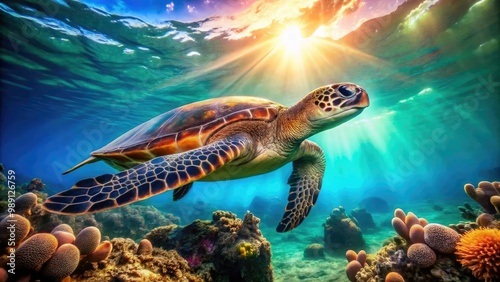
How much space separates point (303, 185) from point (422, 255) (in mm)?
2372

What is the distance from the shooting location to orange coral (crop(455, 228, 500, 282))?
1.93 metres

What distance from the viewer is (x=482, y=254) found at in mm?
1997

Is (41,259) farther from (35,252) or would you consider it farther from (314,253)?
(314,253)

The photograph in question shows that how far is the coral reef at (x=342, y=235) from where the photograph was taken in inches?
357

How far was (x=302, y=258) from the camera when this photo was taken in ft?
27.8

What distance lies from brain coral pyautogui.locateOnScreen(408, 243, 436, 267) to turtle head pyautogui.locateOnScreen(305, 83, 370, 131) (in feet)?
5.91

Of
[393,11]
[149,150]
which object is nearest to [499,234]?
[149,150]

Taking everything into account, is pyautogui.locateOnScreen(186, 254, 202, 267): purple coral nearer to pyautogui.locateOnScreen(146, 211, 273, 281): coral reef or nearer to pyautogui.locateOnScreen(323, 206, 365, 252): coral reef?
pyautogui.locateOnScreen(146, 211, 273, 281): coral reef

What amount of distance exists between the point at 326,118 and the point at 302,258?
7.04 meters

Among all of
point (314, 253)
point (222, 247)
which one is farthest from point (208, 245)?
point (314, 253)

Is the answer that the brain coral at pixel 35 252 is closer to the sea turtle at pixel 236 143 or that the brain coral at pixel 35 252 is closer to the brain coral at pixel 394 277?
the sea turtle at pixel 236 143

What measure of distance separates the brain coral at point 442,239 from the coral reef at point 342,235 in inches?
292

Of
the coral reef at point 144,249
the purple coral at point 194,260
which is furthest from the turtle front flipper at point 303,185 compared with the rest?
the coral reef at point 144,249

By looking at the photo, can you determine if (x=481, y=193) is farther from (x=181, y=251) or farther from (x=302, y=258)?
(x=302, y=258)
